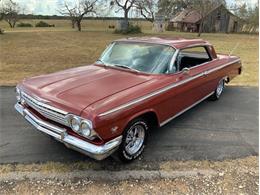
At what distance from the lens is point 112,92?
317 cm

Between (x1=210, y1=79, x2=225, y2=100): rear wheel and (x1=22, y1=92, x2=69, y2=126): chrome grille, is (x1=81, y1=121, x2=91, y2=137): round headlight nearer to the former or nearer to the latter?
(x1=22, y1=92, x2=69, y2=126): chrome grille

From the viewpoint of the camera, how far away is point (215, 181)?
10.1 feet

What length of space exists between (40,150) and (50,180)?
29.7 inches

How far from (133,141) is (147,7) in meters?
43.9

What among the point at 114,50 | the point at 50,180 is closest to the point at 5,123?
the point at 50,180

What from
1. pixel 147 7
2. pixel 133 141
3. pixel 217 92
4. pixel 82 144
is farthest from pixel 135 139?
pixel 147 7

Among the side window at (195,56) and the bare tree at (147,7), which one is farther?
the bare tree at (147,7)

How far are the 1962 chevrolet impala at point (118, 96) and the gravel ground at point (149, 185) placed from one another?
404 mm

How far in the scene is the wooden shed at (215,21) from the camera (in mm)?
45975

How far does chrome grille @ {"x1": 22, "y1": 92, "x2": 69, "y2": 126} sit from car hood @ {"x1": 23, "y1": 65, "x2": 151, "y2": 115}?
7cm

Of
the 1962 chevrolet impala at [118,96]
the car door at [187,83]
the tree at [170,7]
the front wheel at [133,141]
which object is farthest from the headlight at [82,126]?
the tree at [170,7]

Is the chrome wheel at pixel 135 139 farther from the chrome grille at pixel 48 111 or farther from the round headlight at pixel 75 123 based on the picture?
the chrome grille at pixel 48 111

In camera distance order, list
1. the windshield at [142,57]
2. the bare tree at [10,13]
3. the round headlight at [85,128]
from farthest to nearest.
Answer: the bare tree at [10,13], the windshield at [142,57], the round headlight at [85,128]

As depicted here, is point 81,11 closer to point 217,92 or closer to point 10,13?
point 10,13
